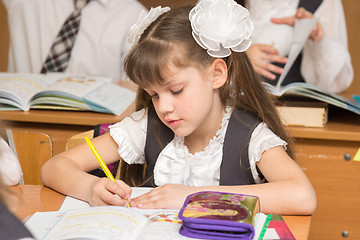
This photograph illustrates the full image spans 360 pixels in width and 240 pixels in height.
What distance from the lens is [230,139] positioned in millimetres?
1332

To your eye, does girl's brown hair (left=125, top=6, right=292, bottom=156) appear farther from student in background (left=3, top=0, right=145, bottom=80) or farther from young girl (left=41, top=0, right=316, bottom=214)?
student in background (left=3, top=0, right=145, bottom=80)

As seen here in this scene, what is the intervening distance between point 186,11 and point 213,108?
0.84 ft

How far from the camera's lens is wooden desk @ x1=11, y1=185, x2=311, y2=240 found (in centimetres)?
100

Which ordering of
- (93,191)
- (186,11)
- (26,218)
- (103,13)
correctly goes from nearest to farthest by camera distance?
(26,218) < (93,191) < (186,11) < (103,13)

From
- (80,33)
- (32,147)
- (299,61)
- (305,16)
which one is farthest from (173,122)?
(80,33)

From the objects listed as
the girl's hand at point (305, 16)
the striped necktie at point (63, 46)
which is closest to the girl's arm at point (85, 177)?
the girl's hand at point (305, 16)

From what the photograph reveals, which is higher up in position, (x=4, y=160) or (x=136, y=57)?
(x=136, y=57)

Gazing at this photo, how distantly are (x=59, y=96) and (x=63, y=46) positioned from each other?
107 cm

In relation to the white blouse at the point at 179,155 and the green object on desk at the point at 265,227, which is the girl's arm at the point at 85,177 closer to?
the white blouse at the point at 179,155

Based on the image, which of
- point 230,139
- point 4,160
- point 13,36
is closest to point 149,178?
point 230,139

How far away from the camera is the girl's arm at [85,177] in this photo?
1085 millimetres

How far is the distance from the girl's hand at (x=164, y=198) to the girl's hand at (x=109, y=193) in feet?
0.07

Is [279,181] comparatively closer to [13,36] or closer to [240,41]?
[240,41]

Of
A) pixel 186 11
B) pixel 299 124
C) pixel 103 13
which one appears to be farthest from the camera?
pixel 103 13
